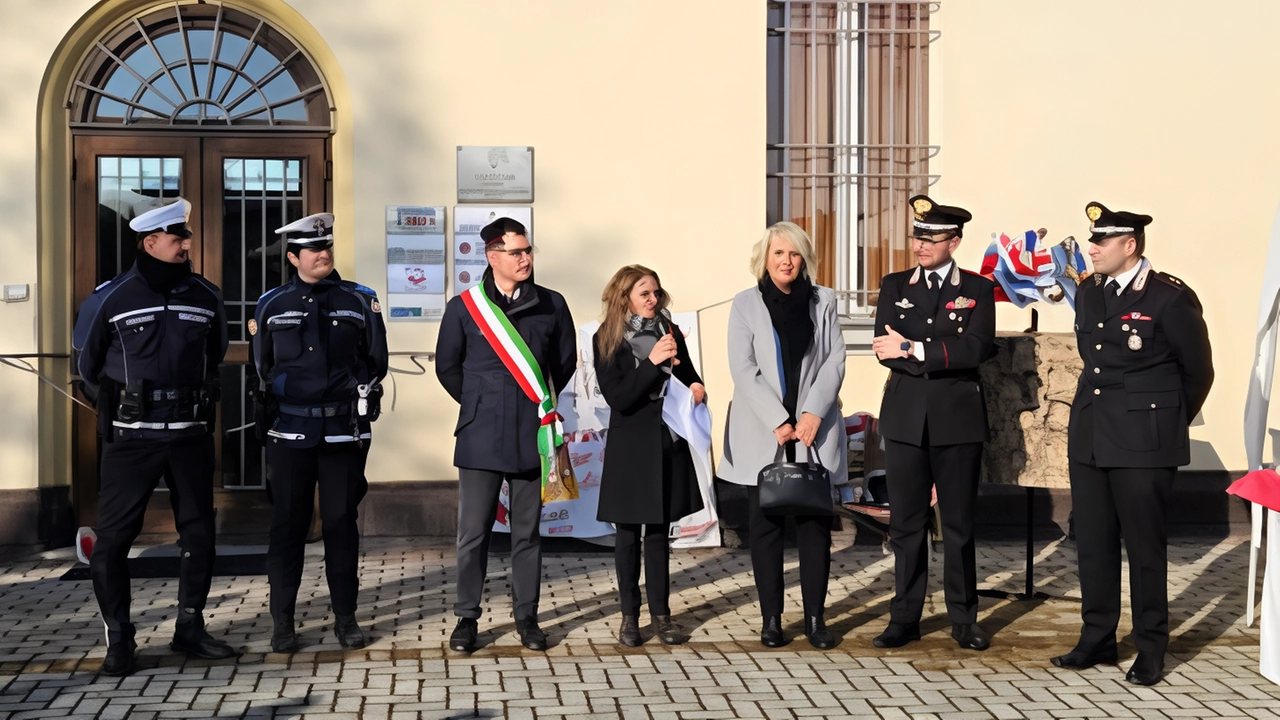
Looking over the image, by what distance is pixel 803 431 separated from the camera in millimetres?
5750

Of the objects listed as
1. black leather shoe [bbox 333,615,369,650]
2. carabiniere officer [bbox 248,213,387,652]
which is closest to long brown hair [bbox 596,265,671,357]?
carabiniere officer [bbox 248,213,387,652]

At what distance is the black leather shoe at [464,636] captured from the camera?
18.7ft

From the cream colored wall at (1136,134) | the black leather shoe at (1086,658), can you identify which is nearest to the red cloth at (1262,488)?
the black leather shoe at (1086,658)

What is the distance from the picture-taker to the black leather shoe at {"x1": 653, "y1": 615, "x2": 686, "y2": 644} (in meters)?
5.89

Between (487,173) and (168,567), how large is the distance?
3033 millimetres

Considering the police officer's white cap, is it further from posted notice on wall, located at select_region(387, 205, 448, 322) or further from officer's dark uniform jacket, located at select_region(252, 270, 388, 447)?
posted notice on wall, located at select_region(387, 205, 448, 322)

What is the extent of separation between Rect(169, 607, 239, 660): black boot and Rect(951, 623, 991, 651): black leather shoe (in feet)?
10.2

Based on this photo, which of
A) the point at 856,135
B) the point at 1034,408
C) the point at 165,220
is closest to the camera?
the point at 165,220

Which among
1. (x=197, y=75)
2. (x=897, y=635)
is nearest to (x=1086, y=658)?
(x=897, y=635)

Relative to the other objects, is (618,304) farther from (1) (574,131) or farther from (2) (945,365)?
(1) (574,131)

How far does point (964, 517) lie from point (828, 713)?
1450mm

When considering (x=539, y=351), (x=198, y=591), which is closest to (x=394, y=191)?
(x=539, y=351)

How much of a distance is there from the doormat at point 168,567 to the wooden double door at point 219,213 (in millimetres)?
963

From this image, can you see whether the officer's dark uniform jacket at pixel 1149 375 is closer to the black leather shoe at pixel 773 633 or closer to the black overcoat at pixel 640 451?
the black leather shoe at pixel 773 633
